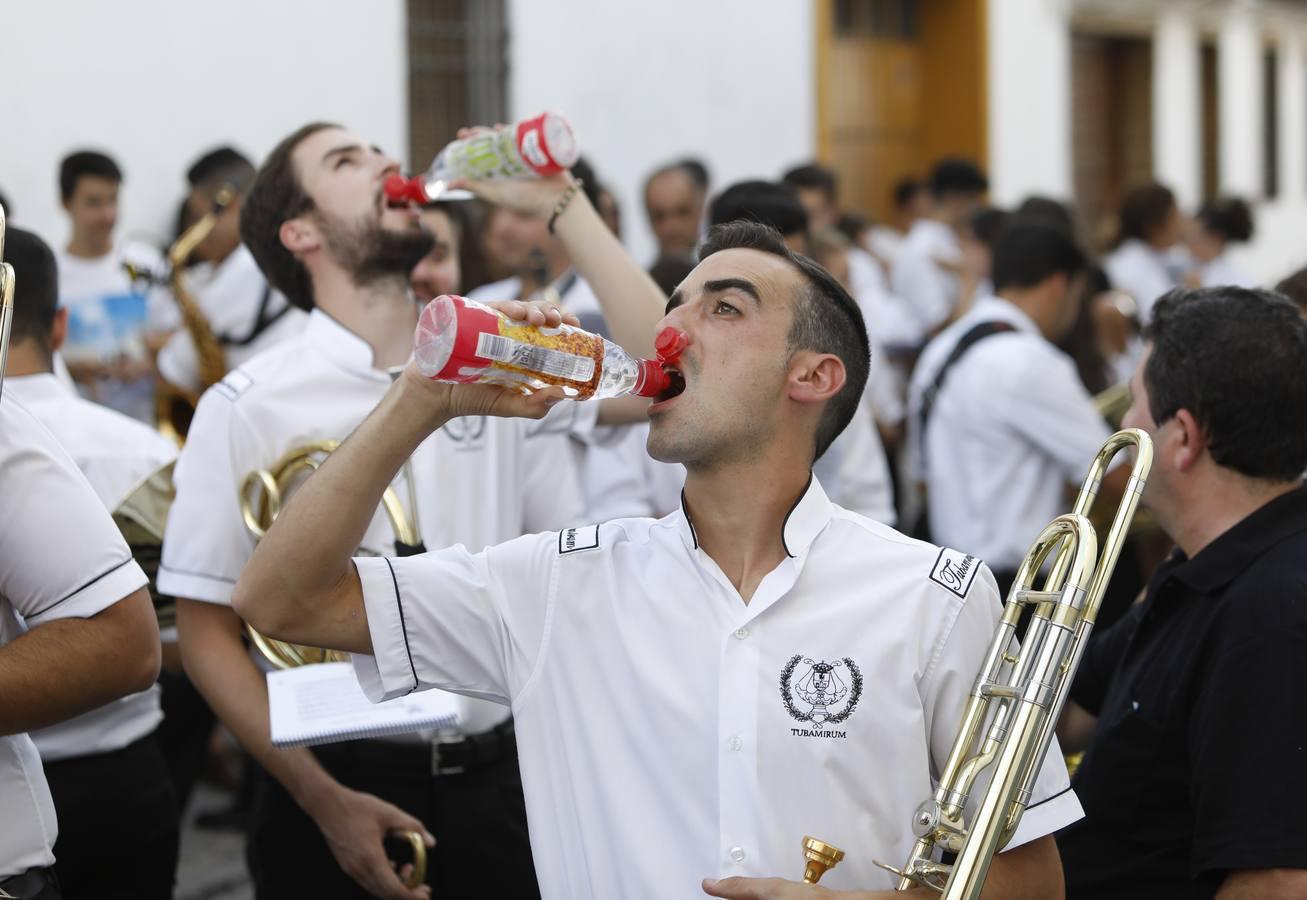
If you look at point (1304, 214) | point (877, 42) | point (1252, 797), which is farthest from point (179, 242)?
point (1304, 214)

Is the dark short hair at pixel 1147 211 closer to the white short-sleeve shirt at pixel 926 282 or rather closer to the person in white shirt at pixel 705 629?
the white short-sleeve shirt at pixel 926 282

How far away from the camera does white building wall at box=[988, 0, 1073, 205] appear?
509 inches

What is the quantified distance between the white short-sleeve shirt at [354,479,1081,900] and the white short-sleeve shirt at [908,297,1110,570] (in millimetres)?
2646

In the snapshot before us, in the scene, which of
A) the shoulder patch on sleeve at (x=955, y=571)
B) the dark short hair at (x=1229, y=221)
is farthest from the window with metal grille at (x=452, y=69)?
the shoulder patch on sleeve at (x=955, y=571)

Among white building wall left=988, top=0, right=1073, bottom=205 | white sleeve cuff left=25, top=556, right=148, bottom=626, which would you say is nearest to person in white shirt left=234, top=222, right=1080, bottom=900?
white sleeve cuff left=25, top=556, right=148, bottom=626

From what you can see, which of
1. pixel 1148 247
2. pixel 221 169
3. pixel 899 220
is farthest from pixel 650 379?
pixel 899 220

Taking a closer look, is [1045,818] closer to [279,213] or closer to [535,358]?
[535,358]

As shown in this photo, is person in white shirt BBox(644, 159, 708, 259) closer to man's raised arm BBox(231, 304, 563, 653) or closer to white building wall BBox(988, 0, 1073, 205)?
man's raised arm BBox(231, 304, 563, 653)

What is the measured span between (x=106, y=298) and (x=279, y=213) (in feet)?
10.1

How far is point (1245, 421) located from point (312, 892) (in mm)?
1947

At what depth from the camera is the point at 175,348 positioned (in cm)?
598

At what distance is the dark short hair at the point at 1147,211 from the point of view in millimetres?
8938

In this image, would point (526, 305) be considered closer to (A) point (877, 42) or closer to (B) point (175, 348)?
(B) point (175, 348)

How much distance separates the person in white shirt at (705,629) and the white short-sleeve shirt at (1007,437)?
2.60m
